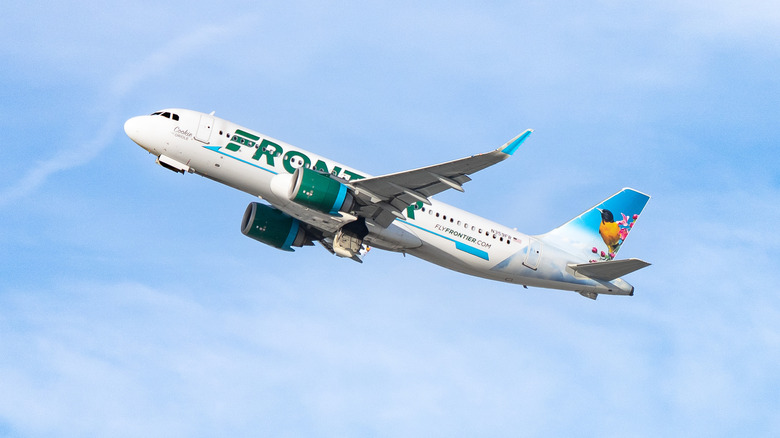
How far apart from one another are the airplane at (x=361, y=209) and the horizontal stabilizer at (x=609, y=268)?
6 cm

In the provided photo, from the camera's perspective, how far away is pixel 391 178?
138ft

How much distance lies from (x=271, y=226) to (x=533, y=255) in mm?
13996

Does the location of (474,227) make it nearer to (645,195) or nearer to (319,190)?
(319,190)

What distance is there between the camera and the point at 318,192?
41.8 metres

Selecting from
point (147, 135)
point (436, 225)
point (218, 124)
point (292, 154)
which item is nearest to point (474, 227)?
point (436, 225)

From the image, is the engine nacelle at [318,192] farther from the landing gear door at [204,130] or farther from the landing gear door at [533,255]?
the landing gear door at [533,255]

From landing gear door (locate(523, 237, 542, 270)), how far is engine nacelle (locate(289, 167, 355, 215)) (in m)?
11.2

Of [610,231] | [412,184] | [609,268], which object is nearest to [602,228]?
[610,231]

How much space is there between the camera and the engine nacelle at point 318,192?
4159 cm

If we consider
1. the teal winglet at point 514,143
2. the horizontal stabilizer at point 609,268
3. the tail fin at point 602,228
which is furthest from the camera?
the tail fin at point 602,228

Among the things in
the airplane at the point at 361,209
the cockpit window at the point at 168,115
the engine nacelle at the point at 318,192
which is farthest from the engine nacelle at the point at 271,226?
the cockpit window at the point at 168,115

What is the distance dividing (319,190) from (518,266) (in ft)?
40.7

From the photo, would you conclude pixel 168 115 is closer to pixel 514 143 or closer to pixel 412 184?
pixel 412 184

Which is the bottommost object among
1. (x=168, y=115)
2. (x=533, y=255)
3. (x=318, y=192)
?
(x=318, y=192)
